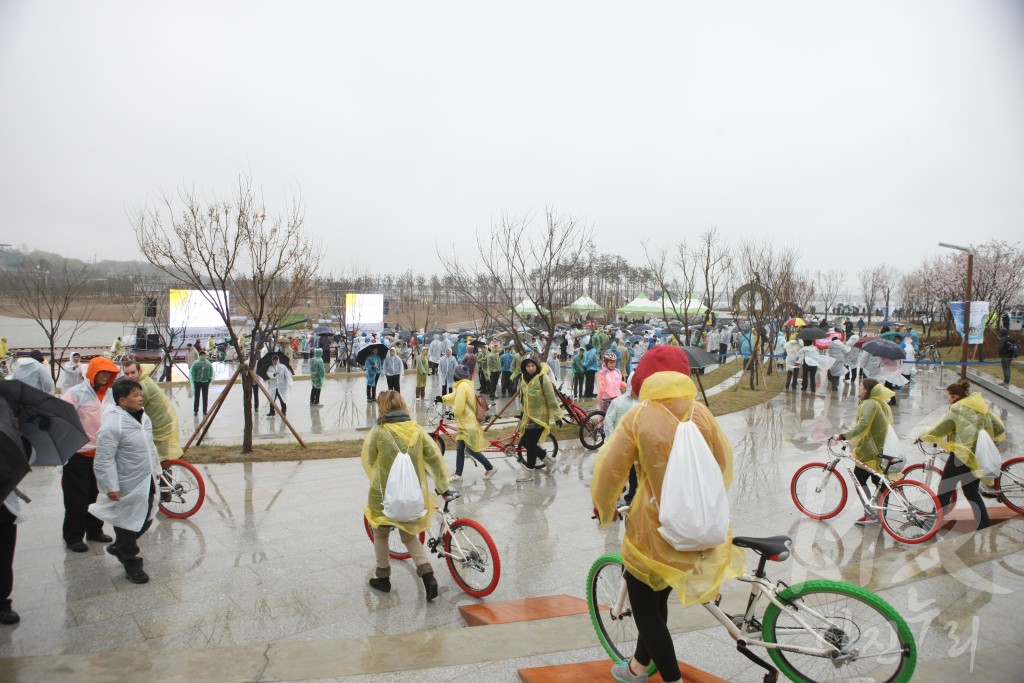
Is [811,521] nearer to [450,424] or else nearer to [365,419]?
[450,424]

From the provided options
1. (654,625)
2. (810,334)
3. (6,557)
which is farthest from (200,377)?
(810,334)

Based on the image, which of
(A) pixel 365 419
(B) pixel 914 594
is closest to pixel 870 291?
(A) pixel 365 419

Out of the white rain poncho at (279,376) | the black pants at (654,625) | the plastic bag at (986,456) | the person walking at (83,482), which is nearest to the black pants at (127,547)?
Result: the person walking at (83,482)

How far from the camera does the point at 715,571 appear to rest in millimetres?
2854

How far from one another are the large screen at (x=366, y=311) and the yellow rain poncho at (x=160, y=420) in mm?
30763

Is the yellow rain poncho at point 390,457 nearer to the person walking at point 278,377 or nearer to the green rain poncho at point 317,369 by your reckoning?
the person walking at point 278,377

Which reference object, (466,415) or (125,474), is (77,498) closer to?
(125,474)

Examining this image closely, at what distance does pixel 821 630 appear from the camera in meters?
2.88

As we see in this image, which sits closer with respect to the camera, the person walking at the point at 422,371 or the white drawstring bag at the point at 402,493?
the white drawstring bag at the point at 402,493

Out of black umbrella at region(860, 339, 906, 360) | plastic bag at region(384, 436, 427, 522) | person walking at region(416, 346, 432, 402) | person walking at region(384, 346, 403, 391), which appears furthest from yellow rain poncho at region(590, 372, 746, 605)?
person walking at region(416, 346, 432, 402)

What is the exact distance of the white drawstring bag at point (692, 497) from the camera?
107 inches

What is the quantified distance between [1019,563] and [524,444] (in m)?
5.53

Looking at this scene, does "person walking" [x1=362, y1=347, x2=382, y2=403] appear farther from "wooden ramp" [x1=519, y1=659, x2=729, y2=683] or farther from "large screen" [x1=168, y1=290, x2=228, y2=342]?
"wooden ramp" [x1=519, y1=659, x2=729, y2=683]

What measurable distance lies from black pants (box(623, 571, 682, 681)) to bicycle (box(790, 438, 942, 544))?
13.6 ft
